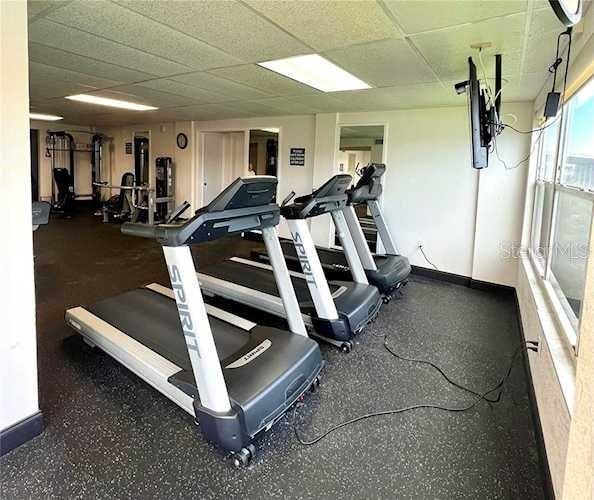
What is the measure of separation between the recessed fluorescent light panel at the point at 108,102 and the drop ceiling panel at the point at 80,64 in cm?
160

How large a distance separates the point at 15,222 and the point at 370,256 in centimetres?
323

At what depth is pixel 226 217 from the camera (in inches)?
81.2

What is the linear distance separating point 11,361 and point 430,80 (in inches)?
149

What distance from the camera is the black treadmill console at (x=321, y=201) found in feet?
10.0

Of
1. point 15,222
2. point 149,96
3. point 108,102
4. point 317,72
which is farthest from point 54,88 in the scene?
point 15,222

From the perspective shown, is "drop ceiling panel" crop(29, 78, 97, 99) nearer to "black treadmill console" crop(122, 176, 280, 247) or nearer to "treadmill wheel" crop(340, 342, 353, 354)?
"black treadmill console" crop(122, 176, 280, 247)

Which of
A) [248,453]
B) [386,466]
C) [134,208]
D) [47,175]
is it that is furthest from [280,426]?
[47,175]

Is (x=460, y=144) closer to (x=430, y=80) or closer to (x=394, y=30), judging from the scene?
(x=430, y=80)

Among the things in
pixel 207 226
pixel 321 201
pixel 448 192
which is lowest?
pixel 207 226

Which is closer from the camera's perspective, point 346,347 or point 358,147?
point 346,347

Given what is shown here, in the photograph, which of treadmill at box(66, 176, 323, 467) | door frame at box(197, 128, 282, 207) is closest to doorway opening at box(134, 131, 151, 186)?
door frame at box(197, 128, 282, 207)

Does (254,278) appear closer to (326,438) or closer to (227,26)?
(326,438)

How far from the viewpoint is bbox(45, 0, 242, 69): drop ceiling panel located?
2.25 metres

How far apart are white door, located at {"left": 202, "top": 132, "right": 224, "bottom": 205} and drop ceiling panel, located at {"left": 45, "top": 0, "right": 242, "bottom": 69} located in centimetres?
475
